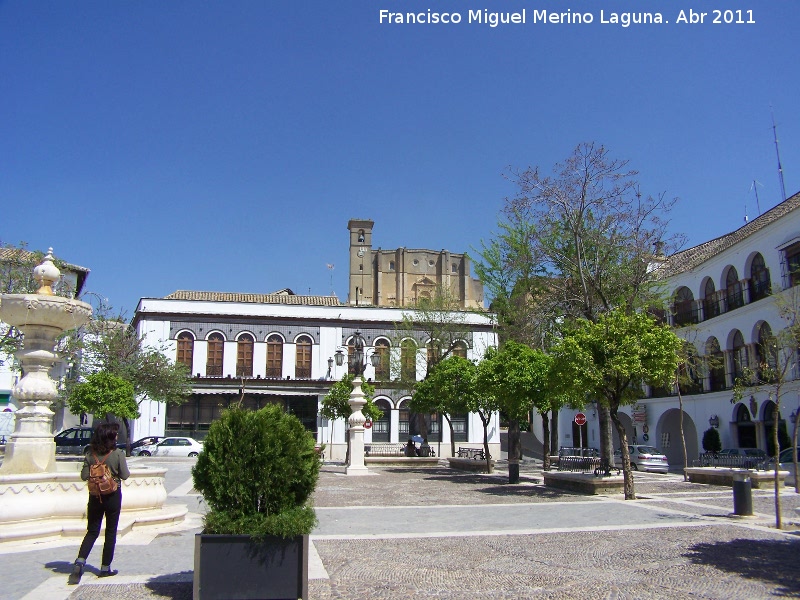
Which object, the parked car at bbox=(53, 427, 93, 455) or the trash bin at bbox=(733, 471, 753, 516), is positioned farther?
the parked car at bbox=(53, 427, 93, 455)

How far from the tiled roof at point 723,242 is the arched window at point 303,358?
70.2 ft

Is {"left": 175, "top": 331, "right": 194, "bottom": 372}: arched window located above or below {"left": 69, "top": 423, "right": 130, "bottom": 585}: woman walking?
above

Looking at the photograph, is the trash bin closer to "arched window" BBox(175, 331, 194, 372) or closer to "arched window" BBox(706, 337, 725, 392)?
"arched window" BBox(706, 337, 725, 392)

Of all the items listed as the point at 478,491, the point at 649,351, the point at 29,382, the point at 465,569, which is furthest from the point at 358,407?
the point at 465,569

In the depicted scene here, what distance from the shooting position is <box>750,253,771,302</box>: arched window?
93.3 feet

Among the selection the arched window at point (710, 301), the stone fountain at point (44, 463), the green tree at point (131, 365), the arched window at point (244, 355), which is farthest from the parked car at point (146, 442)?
the arched window at point (710, 301)

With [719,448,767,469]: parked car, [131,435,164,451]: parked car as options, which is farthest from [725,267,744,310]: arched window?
[131,435,164,451]: parked car

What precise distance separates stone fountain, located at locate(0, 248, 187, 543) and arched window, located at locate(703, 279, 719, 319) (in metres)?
28.3

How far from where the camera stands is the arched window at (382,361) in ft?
145

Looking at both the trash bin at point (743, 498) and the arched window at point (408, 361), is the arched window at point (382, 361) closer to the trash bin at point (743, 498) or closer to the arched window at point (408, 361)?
the arched window at point (408, 361)

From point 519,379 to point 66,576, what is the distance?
670 inches

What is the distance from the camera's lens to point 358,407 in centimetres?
2739

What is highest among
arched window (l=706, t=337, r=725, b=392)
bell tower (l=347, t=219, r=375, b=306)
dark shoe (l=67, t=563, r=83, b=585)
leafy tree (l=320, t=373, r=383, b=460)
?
bell tower (l=347, t=219, r=375, b=306)

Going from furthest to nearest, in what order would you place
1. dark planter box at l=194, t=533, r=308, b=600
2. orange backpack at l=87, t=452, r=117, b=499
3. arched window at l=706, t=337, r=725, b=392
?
arched window at l=706, t=337, r=725, b=392
orange backpack at l=87, t=452, r=117, b=499
dark planter box at l=194, t=533, r=308, b=600
